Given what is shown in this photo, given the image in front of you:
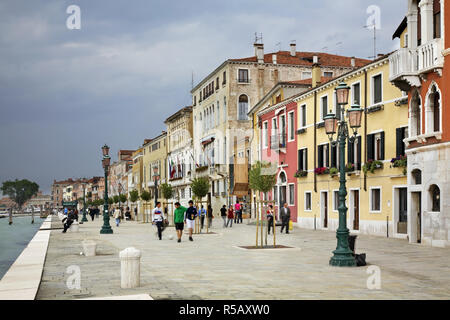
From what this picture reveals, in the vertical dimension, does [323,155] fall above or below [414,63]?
below

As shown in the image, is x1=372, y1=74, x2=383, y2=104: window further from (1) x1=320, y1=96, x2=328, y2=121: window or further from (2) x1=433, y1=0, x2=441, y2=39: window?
Answer: (2) x1=433, y1=0, x2=441, y2=39: window

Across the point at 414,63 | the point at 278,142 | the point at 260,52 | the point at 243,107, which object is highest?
the point at 260,52

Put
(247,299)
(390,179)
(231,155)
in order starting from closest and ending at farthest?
(247,299)
(390,179)
(231,155)

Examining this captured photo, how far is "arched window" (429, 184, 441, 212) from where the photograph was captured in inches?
845

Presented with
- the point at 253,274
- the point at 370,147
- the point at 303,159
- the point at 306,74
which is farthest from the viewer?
the point at 306,74

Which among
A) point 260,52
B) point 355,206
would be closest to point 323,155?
point 355,206

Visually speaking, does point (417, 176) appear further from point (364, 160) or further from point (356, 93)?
point (356, 93)

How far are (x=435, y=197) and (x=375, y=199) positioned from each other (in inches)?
307

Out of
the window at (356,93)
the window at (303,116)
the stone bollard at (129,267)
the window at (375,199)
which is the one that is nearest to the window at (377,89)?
the window at (356,93)

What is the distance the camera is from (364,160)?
30328mm

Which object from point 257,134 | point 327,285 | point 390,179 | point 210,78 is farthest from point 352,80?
point 210,78

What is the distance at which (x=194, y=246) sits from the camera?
72.7 feet
